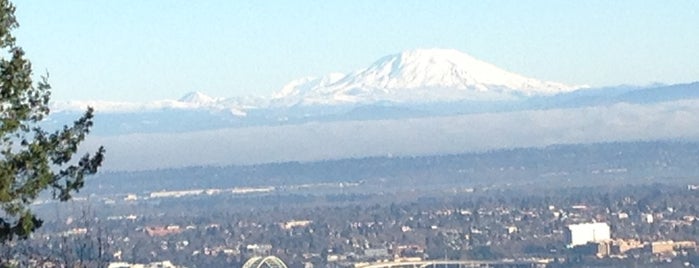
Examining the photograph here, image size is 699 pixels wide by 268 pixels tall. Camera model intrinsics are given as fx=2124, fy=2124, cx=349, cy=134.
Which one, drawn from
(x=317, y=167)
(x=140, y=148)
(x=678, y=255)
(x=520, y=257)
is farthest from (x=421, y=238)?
(x=140, y=148)

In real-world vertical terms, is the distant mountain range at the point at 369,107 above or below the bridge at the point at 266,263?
above

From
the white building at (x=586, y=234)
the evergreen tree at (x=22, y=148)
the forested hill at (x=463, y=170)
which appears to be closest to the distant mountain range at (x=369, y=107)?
the forested hill at (x=463, y=170)

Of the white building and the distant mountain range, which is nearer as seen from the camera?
the white building

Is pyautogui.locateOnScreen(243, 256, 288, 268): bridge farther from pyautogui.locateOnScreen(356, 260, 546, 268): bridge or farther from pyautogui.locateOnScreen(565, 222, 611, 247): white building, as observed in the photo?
pyautogui.locateOnScreen(565, 222, 611, 247): white building

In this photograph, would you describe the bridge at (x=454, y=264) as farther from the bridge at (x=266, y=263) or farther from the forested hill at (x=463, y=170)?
the forested hill at (x=463, y=170)

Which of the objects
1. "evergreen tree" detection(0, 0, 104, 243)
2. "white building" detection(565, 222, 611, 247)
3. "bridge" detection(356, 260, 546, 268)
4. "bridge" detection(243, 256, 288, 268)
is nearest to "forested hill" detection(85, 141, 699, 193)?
"white building" detection(565, 222, 611, 247)

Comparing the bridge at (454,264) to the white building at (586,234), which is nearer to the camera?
the bridge at (454,264)

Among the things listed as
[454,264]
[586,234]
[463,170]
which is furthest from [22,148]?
[463,170]
